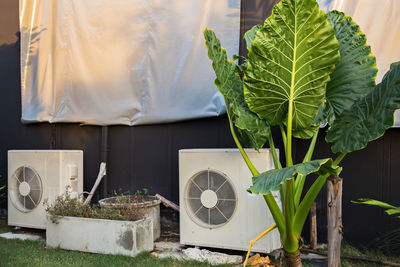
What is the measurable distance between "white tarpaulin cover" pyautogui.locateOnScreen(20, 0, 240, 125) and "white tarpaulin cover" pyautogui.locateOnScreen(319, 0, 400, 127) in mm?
1186

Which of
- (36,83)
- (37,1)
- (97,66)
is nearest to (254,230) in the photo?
(97,66)

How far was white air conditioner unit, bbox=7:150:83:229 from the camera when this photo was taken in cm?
407

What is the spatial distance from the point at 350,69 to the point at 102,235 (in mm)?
2531

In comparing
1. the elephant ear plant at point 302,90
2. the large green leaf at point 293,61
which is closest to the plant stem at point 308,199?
the elephant ear plant at point 302,90

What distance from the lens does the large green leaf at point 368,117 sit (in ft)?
7.15

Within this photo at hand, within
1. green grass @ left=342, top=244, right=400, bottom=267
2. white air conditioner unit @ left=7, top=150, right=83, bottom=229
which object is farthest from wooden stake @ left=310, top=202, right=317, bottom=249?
white air conditioner unit @ left=7, top=150, right=83, bottom=229

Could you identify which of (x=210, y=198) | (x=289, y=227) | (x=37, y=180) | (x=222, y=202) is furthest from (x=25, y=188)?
(x=289, y=227)

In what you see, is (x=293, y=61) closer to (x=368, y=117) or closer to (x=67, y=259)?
(x=368, y=117)

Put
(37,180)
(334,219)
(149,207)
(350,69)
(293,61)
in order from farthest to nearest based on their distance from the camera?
1. (37,180)
2. (149,207)
3. (350,69)
4. (293,61)
5. (334,219)

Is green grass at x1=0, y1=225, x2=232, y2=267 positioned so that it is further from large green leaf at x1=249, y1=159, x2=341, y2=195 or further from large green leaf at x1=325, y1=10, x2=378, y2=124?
large green leaf at x1=325, y1=10, x2=378, y2=124

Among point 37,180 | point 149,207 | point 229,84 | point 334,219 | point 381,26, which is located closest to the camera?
point 334,219

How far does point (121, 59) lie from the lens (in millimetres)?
4316

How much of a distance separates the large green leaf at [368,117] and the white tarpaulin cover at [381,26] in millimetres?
908

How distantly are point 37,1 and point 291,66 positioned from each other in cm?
393
